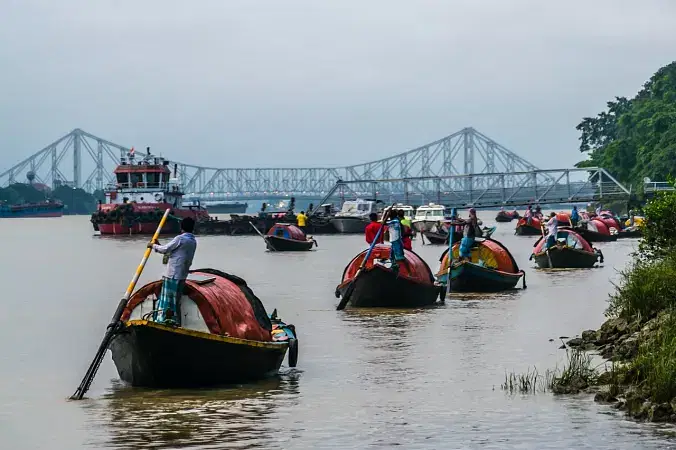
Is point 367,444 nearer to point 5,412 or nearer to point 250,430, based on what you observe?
point 250,430

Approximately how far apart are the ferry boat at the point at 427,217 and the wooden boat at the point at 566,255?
51.9m

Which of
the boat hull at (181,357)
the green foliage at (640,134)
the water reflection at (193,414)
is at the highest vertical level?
the green foliage at (640,134)

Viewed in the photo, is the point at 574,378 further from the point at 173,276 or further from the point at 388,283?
the point at 388,283

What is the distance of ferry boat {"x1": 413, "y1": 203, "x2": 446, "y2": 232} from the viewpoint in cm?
10419

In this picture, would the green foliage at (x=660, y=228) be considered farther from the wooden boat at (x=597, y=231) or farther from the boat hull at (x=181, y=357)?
the wooden boat at (x=597, y=231)

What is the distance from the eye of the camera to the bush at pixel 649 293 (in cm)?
2172

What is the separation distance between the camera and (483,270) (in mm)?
35406

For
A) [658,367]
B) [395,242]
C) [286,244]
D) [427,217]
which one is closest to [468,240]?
[395,242]

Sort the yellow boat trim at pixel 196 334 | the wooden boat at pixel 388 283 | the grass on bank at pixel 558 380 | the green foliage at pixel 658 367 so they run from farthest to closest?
the wooden boat at pixel 388 283
the grass on bank at pixel 558 380
the yellow boat trim at pixel 196 334
the green foliage at pixel 658 367

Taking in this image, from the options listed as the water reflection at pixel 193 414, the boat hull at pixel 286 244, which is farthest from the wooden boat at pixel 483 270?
the boat hull at pixel 286 244

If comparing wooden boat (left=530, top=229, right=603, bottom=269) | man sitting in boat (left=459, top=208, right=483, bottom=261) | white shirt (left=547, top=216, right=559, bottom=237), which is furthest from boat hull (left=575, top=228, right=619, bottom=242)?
man sitting in boat (left=459, top=208, right=483, bottom=261)

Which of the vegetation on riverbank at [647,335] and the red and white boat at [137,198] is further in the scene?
the red and white boat at [137,198]

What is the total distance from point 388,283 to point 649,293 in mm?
9470

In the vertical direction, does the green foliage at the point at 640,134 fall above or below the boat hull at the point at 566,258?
above
